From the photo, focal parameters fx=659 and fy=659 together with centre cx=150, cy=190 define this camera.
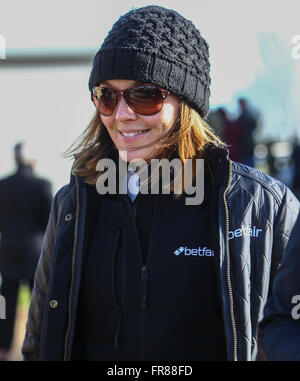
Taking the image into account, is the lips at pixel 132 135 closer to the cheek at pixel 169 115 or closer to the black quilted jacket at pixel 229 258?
the cheek at pixel 169 115

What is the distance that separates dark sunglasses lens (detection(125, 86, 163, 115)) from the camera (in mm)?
2217

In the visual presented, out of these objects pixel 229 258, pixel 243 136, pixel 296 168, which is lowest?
pixel 229 258

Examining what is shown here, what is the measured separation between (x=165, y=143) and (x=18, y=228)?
3436 mm

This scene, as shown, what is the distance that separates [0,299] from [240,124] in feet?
15.8

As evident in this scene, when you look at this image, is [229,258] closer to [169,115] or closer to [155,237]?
[155,237]

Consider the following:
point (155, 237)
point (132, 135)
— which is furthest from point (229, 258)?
point (132, 135)

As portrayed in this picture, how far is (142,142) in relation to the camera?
2.22 metres

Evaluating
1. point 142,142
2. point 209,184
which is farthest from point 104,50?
point 209,184

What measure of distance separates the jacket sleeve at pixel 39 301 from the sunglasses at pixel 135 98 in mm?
416

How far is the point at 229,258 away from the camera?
6.88 feet

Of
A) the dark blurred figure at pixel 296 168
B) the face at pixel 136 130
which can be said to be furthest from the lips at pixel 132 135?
the dark blurred figure at pixel 296 168

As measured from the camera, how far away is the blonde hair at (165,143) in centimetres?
228
